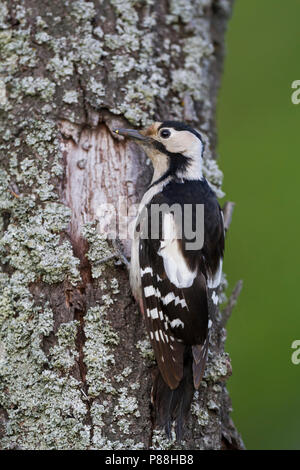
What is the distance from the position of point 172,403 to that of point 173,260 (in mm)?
638

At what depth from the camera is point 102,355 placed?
255cm

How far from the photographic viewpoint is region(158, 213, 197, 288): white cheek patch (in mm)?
2721

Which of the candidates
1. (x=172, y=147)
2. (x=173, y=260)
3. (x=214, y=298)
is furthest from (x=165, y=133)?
(x=214, y=298)

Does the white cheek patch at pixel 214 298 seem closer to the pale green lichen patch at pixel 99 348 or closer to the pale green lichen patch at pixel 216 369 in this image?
the pale green lichen patch at pixel 216 369

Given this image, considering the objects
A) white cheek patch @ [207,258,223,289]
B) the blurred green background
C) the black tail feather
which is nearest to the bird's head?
white cheek patch @ [207,258,223,289]

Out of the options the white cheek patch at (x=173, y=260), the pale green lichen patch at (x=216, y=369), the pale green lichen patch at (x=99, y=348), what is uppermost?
the white cheek patch at (x=173, y=260)

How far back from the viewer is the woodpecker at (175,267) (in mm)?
2537

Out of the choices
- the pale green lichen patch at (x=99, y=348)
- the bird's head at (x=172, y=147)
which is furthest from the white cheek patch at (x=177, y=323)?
the bird's head at (x=172, y=147)

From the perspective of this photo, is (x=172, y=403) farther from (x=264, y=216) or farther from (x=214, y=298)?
(x=264, y=216)
